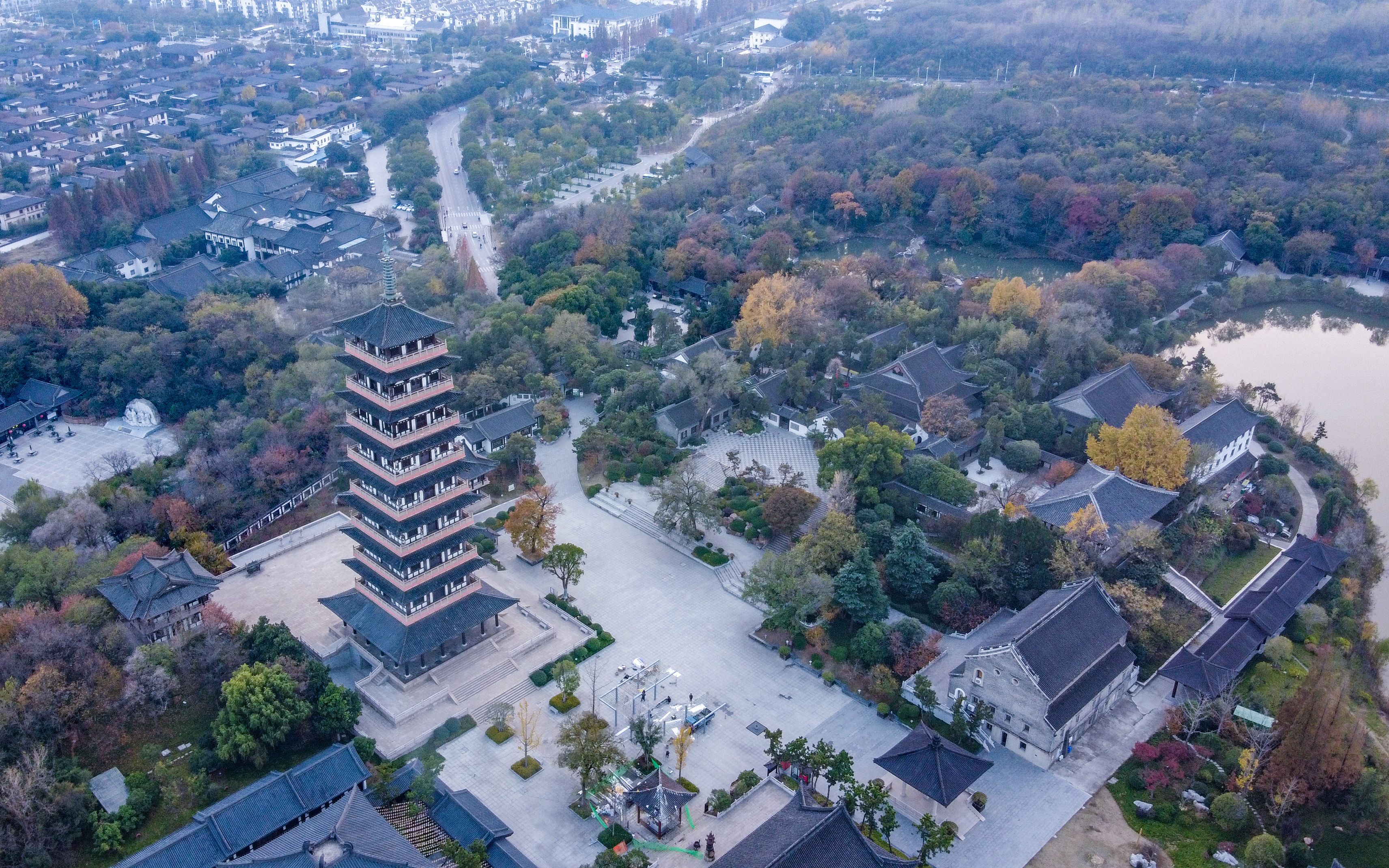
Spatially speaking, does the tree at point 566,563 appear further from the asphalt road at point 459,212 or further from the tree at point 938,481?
the asphalt road at point 459,212

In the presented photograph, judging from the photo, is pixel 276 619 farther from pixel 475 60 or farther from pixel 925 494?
pixel 475 60

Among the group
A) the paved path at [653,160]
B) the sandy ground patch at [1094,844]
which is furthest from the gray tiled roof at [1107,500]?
the paved path at [653,160]

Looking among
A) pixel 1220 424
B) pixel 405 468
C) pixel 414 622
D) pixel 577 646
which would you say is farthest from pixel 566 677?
pixel 1220 424

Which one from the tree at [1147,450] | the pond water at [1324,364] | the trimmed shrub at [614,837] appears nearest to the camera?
the trimmed shrub at [614,837]

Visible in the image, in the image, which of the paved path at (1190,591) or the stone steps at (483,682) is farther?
the paved path at (1190,591)

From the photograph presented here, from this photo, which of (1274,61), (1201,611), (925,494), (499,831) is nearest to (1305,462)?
(1201,611)

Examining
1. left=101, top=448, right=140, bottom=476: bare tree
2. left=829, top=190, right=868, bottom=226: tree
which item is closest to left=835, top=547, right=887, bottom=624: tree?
left=101, top=448, right=140, bottom=476: bare tree

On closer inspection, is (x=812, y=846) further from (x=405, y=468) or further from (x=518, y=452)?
(x=518, y=452)

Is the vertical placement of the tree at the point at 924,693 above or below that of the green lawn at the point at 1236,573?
above
